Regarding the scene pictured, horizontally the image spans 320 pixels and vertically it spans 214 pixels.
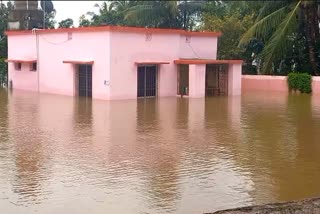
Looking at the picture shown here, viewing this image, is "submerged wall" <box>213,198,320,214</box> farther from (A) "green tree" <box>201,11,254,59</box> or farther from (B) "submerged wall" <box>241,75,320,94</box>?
(A) "green tree" <box>201,11,254,59</box>

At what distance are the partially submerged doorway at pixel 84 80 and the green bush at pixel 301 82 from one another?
10748 millimetres

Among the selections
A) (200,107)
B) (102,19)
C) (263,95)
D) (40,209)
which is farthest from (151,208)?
(102,19)

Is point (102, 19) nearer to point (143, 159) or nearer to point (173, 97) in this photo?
point (173, 97)

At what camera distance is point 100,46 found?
930 inches

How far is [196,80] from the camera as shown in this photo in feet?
81.9

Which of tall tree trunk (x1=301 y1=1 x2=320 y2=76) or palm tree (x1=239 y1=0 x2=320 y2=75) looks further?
tall tree trunk (x1=301 y1=1 x2=320 y2=76)

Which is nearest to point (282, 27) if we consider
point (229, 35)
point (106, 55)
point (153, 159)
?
point (229, 35)

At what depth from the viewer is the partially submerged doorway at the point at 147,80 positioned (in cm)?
2498

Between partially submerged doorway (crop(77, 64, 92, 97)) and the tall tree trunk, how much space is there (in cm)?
1167

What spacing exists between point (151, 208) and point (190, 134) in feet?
21.9

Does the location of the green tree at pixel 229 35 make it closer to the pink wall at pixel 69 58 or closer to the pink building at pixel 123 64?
the pink building at pixel 123 64

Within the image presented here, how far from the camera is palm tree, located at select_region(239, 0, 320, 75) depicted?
26.5m

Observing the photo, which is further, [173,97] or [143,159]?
[173,97]

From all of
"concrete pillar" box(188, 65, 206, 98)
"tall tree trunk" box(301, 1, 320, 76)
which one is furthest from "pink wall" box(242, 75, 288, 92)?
"concrete pillar" box(188, 65, 206, 98)
